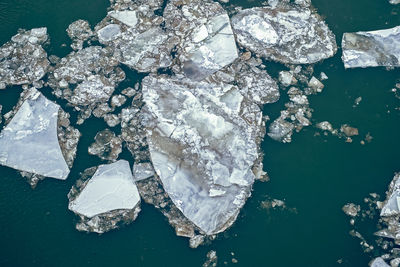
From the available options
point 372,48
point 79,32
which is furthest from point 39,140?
point 372,48

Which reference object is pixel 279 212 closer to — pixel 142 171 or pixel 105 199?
pixel 142 171

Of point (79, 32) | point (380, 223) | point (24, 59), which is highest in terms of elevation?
point (79, 32)

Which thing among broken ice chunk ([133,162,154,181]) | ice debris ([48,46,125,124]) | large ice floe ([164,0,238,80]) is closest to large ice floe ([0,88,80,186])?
ice debris ([48,46,125,124])

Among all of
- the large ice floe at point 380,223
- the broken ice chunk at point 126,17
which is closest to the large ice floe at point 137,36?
the broken ice chunk at point 126,17

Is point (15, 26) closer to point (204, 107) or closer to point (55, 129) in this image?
point (55, 129)

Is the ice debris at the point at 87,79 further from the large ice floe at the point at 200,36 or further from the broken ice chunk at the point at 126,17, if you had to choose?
the large ice floe at the point at 200,36

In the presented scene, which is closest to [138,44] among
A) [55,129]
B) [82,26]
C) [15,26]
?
[82,26]
